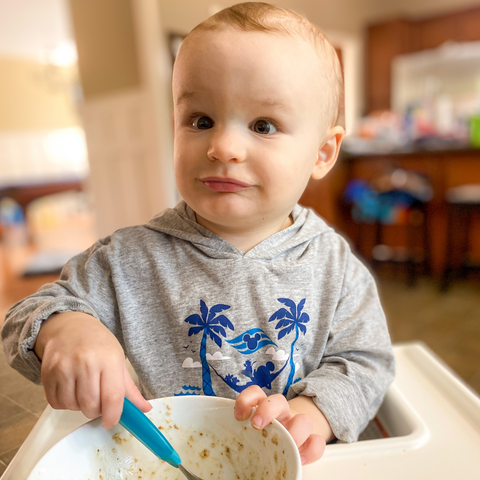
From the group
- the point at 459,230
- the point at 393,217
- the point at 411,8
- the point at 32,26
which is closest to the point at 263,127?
the point at 393,217

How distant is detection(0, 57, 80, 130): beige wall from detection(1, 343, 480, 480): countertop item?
700cm

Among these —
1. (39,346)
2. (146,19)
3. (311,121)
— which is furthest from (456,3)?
(39,346)

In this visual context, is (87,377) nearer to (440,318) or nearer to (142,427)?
(142,427)

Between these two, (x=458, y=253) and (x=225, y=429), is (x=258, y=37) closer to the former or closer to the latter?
(x=225, y=429)

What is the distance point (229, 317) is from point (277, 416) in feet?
0.46

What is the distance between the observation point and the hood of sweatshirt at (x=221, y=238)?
509 mm

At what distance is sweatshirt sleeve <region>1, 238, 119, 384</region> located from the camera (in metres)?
0.39

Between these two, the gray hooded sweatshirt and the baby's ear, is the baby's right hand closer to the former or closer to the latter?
the gray hooded sweatshirt

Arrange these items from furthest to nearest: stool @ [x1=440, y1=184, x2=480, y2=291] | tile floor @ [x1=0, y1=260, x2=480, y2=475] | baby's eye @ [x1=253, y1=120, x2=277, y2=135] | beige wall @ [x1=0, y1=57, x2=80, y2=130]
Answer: beige wall @ [x1=0, y1=57, x2=80, y2=130] < stool @ [x1=440, y1=184, x2=480, y2=291] < tile floor @ [x1=0, y1=260, x2=480, y2=475] < baby's eye @ [x1=253, y1=120, x2=277, y2=135]

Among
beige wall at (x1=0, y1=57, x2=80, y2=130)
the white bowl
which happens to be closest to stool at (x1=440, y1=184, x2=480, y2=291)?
the white bowl

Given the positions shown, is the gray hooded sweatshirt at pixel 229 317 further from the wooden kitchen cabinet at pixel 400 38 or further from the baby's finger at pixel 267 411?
the wooden kitchen cabinet at pixel 400 38

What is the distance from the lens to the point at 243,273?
1.62ft

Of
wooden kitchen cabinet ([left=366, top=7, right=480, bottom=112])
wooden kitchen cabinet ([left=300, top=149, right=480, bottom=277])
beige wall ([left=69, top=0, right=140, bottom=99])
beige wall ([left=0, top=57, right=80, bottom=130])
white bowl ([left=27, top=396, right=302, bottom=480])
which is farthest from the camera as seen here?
beige wall ([left=0, top=57, right=80, bottom=130])

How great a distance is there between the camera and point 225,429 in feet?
1.23
